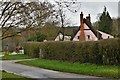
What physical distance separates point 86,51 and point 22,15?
20.1 metres

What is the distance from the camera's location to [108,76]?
19.4 metres

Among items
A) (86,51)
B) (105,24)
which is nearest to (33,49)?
(86,51)

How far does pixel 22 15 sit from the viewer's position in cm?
1001

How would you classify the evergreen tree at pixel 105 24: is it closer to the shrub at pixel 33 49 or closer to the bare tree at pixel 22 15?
the shrub at pixel 33 49

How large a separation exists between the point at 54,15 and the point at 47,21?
32cm

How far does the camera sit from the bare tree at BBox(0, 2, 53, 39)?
9.68 m

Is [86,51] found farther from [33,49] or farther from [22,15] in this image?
[22,15]

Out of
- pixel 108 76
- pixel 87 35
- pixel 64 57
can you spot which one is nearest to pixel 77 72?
pixel 108 76

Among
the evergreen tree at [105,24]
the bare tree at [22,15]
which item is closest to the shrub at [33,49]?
the evergreen tree at [105,24]

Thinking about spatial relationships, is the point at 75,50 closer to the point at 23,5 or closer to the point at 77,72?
the point at 77,72

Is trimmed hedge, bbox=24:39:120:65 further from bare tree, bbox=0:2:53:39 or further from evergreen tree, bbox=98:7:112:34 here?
evergreen tree, bbox=98:7:112:34

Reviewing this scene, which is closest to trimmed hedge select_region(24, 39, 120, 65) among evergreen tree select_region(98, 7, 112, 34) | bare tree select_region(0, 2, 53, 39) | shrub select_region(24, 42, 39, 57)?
shrub select_region(24, 42, 39, 57)

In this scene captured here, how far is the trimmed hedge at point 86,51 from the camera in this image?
86.7 feet

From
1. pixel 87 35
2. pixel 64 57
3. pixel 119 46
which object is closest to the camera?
pixel 119 46
